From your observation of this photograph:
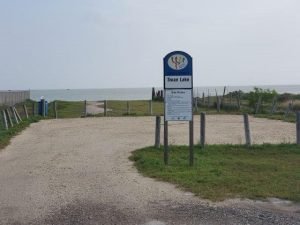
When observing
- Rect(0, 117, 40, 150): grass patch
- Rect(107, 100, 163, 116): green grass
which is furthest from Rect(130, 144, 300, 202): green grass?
Rect(107, 100, 163, 116): green grass

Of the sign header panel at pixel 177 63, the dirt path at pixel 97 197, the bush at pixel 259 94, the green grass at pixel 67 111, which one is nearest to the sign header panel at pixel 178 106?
the sign header panel at pixel 177 63

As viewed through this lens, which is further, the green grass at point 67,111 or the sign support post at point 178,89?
the green grass at point 67,111

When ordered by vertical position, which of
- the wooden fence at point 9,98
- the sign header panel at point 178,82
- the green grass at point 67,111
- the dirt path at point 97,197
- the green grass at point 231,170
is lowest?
the dirt path at point 97,197

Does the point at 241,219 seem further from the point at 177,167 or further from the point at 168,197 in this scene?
the point at 177,167

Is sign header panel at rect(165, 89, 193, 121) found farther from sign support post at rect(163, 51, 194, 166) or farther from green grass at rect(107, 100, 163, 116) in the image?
green grass at rect(107, 100, 163, 116)

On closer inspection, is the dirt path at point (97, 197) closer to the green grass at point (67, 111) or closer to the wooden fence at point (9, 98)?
the green grass at point (67, 111)

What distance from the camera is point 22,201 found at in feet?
28.7

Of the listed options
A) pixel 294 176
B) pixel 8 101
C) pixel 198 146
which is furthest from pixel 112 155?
pixel 8 101

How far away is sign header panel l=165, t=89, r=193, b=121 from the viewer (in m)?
13.2

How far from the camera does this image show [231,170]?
11.8 m

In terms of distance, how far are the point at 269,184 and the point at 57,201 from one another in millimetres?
3932

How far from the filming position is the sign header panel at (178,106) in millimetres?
13195

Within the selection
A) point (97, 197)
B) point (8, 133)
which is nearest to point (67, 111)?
point (8, 133)

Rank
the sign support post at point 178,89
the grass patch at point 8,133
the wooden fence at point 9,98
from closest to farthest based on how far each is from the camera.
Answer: the sign support post at point 178,89
the grass patch at point 8,133
the wooden fence at point 9,98
